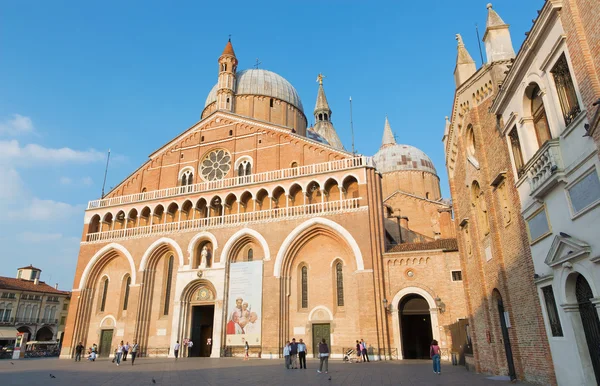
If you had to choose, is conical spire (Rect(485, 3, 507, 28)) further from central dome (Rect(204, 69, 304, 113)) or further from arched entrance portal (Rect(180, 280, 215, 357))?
central dome (Rect(204, 69, 304, 113))

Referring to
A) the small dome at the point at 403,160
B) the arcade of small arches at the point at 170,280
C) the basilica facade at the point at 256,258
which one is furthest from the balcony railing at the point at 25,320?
the small dome at the point at 403,160

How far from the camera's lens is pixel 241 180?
27.7 metres

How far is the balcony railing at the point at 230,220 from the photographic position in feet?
77.7

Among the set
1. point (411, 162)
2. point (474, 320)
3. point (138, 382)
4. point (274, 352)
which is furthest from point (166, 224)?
point (411, 162)

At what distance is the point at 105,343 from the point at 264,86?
25274 mm

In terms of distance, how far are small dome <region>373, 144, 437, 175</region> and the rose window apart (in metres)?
21.4

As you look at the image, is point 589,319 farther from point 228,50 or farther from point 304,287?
point 228,50

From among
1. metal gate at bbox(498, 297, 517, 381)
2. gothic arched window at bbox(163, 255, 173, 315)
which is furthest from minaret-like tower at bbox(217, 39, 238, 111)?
metal gate at bbox(498, 297, 517, 381)

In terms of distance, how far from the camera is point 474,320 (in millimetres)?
14375

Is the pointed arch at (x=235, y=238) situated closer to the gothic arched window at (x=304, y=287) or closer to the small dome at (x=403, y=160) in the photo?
the gothic arched window at (x=304, y=287)

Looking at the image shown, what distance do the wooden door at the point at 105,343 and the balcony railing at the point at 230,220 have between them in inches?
261

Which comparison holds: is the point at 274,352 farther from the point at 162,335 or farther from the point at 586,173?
the point at 586,173

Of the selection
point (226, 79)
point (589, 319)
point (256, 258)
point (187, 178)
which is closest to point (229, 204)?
point (256, 258)

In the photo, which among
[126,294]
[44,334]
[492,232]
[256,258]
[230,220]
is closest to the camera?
[492,232]
